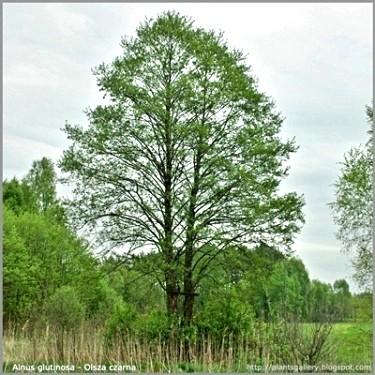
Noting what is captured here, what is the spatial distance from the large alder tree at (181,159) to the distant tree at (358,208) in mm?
1455

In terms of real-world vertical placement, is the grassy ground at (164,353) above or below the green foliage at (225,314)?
below

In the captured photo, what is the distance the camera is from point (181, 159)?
17.8 meters

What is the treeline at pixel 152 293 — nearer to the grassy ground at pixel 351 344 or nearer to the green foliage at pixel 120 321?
the green foliage at pixel 120 321

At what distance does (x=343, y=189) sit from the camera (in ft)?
61.0

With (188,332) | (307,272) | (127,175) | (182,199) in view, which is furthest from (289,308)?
(127,175)

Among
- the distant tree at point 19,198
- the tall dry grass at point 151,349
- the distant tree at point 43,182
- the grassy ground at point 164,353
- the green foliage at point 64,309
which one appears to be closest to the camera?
the grassy ground at point 164,353

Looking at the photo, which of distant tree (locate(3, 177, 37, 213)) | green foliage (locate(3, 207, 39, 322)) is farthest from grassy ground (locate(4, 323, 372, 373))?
distant tree (locate(3, 177, 37, 213))

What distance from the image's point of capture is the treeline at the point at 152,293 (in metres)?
17.2

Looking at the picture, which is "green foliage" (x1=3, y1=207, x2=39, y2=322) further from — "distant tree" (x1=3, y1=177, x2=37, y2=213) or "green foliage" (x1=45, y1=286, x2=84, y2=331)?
"distant tree" (x1=3, y1=177, x2=37, y2=213)

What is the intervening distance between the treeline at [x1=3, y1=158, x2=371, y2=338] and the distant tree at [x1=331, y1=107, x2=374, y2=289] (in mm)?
794

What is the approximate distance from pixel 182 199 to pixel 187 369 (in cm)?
407

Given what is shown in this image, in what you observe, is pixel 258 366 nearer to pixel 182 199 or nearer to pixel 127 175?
pixel 182 199

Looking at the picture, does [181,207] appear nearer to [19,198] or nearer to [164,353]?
[164,353]

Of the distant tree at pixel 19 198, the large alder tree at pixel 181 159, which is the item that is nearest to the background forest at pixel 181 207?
the large alder tree at pixel 181 159
